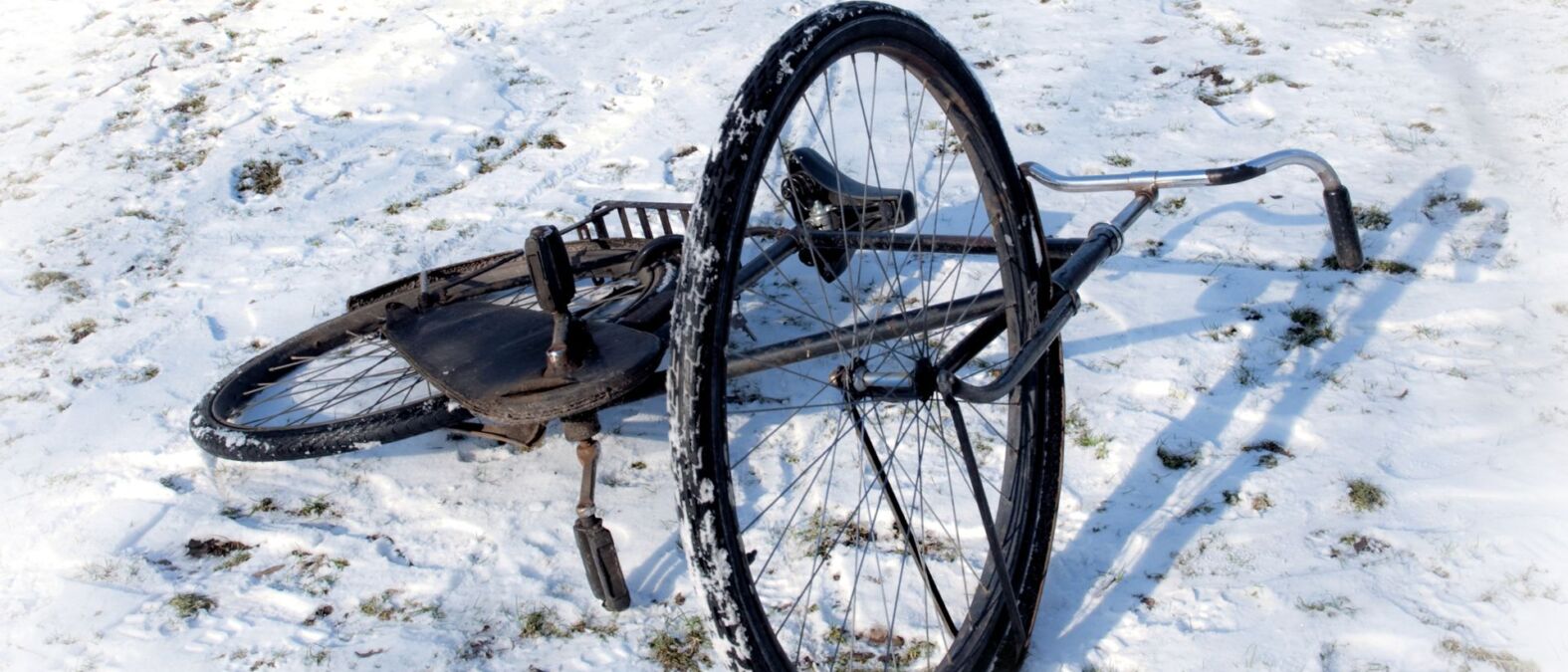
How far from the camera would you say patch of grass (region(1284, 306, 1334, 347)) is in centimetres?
389

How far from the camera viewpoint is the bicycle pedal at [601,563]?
9.41 ft

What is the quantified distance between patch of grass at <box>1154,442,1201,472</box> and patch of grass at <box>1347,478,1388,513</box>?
42 centimetres

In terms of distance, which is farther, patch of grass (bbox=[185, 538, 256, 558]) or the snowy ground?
patch of grass (bbox=[185, 538, 256, 558])

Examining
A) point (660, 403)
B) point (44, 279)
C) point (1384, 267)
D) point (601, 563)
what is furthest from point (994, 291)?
point (44, 279)

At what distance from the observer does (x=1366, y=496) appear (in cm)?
312

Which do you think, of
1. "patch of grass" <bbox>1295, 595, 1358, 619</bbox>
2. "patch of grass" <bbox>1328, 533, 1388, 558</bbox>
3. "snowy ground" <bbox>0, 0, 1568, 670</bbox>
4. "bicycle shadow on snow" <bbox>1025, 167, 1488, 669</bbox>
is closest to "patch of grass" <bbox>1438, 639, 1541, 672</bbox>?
"snowy ground" <bbox>0, 0, 1568, 670</bbox>

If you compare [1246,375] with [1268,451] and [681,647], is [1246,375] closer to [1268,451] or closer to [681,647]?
[1268,451]

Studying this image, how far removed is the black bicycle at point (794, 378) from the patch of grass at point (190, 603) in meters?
0.41

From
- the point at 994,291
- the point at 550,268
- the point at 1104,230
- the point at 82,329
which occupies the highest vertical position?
the point at 550,268

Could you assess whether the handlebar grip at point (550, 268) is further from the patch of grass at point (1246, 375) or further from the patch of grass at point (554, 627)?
the patch of grass at point (1246, 375)

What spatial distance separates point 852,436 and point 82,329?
3305mm

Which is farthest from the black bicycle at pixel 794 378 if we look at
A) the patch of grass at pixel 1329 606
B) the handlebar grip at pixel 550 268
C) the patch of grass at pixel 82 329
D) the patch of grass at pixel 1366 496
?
the patch of grass at pixel 82 329

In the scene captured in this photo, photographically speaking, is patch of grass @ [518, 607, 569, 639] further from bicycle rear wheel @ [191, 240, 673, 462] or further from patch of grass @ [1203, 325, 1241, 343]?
patch of grass @ [1203, 325, 1241, 343]

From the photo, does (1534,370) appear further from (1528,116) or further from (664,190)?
(664,190)
